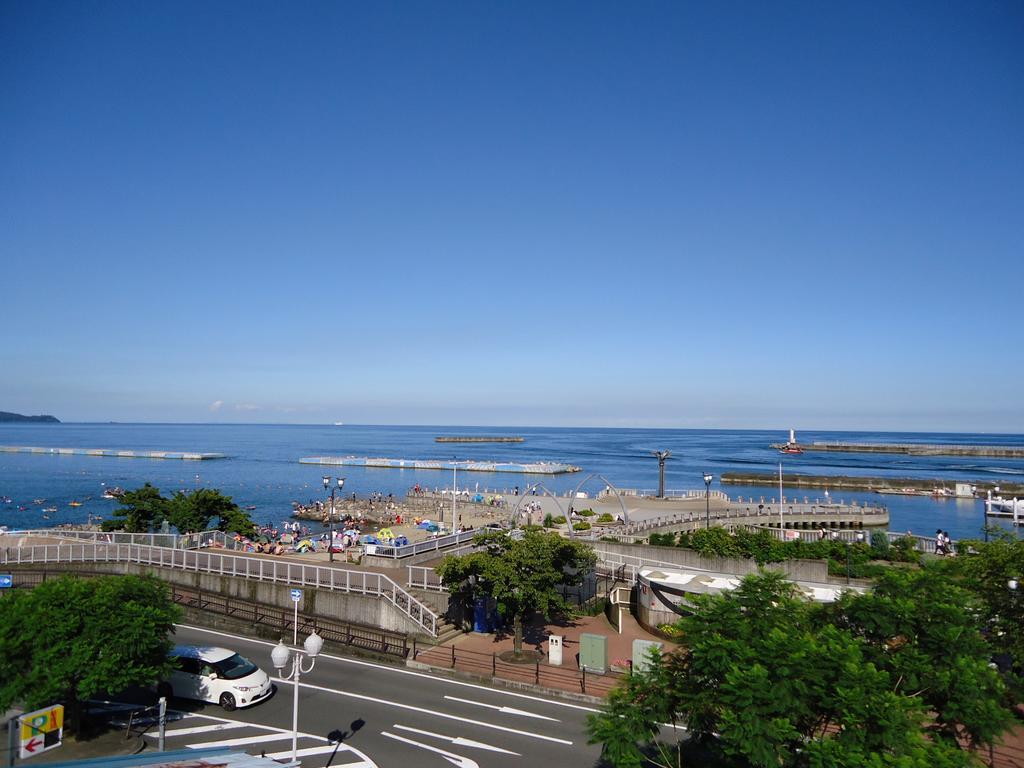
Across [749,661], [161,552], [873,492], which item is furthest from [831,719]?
[873,492]

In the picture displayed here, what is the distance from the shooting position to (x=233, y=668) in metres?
17.4

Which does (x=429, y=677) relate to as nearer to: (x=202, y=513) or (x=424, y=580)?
(x=424, y=580)

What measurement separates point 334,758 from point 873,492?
108 m

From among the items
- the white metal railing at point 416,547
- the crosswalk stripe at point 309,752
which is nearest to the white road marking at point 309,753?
the crosswalk stripe at point 309,752

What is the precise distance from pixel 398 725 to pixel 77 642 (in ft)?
24.6

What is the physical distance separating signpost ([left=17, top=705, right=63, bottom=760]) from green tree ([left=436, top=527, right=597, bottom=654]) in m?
11.9

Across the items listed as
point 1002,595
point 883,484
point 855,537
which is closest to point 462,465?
point 883,484

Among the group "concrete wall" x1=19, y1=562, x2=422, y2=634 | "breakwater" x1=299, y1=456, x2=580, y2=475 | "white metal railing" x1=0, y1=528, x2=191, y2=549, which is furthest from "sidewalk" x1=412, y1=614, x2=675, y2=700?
"breakwater" x1=299, y1=456, x2=580, y2=475

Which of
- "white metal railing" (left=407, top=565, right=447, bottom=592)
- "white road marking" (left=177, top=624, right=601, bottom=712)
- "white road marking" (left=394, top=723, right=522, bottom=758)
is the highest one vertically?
"white metal railing" (left=407, top=565, right=447, bottom=592)

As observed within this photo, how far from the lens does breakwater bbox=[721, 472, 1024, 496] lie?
3787 inches

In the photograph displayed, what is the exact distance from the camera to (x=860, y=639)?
11.2 metres

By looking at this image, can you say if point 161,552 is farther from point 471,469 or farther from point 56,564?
point 471,469

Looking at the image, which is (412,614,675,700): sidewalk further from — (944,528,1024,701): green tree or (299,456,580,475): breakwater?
(299,456,580,475): breakwater

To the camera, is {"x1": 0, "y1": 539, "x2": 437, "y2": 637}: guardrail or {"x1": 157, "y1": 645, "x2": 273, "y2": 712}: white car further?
{"x1": 0, "y1": 539, "x2": 437, "y2": 637}: guardrail
